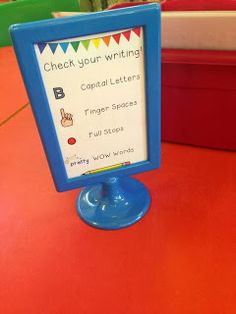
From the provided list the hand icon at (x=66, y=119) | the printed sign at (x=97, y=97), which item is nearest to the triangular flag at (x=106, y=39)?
the printed sign at (x=97, y=97)

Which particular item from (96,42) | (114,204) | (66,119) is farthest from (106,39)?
(114,204)

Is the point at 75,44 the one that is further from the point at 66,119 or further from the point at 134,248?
the point at 134,248

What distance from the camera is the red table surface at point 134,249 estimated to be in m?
0.47

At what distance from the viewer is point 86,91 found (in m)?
0.45

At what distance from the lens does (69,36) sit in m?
0.39

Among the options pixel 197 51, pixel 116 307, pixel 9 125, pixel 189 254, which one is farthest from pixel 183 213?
pixel 9 125

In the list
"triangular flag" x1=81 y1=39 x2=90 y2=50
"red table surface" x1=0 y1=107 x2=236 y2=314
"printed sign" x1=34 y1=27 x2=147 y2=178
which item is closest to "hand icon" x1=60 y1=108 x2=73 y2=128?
"printed sign" x1=34 y1=27 x2=147 y2=178

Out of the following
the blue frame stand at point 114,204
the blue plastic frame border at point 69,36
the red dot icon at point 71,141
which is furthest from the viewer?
the blue frame stand at point 114,204

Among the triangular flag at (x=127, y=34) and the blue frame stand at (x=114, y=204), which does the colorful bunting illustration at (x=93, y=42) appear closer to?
the triangular flag at (x=127, y=34)

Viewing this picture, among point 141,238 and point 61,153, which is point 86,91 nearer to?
point 61,153

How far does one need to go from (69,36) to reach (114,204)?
353 mm

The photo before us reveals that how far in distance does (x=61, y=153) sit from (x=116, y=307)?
Result: 26 centimetres

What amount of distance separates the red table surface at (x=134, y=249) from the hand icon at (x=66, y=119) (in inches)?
8.9

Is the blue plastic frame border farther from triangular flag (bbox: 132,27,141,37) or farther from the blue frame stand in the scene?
the blue frame stand
